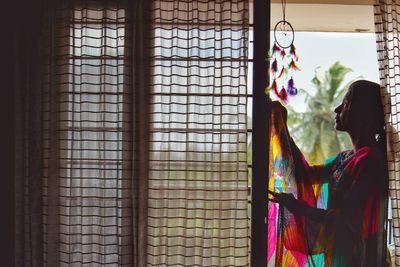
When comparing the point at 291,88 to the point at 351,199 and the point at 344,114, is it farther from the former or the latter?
the point at 351,199

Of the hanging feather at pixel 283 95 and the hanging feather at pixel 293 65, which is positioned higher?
the hanging feather at pixel 293 65

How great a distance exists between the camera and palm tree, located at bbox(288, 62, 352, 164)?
2.37 m

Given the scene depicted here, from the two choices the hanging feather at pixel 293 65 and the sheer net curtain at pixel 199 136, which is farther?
the hanging feather at pixel 293 65

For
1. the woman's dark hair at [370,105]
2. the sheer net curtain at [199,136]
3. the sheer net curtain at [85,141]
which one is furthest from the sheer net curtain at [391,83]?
the sheer net curtain at [85,141]

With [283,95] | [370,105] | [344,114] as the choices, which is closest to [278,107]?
[283,95]

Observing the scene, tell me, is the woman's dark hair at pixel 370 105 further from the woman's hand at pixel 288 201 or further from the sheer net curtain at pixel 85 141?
the sheer net curtain at pixel 85 141

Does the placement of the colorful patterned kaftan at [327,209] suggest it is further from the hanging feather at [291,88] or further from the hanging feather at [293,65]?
the hanging feather at [293,65]

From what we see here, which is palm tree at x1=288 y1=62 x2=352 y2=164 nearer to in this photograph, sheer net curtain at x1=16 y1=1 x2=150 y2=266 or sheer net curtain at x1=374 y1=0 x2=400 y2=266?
sheer net curtain at x1=374 y1=0 x2=400 y2=266

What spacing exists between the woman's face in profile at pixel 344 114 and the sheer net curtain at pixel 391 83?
17 centimetres

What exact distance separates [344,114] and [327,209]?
0.45 metres

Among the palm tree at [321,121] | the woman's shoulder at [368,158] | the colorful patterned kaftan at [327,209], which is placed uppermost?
the palm tree at [321,121]

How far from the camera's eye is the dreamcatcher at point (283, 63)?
7.47 feet

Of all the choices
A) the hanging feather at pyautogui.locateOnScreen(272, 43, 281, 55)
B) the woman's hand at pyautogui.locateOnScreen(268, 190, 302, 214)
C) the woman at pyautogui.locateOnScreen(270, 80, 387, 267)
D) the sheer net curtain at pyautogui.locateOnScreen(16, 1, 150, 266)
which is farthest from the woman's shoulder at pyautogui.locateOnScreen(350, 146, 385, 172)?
the sheer net curtain at pyautogui.locateOnScreen(16, 1, 150, 266)

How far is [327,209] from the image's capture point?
7.47 feet
